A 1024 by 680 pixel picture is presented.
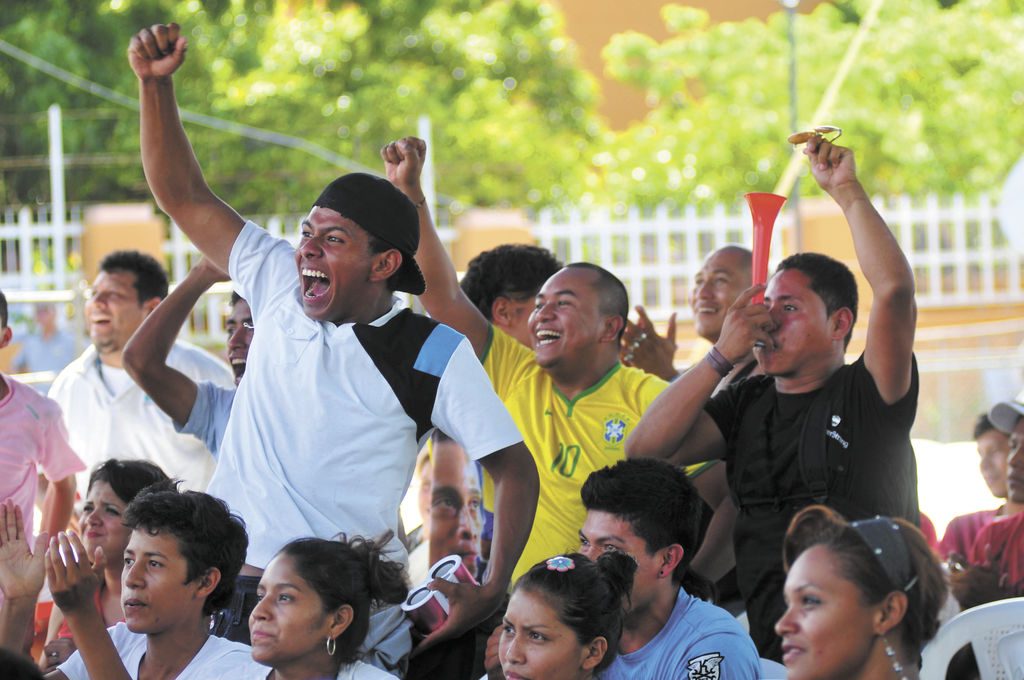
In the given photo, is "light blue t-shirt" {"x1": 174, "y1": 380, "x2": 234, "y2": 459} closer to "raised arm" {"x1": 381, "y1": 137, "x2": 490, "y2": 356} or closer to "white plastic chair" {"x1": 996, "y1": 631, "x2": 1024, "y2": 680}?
"raised arm" {"x1": 381, "y1": 137, "x2": 490, "y2": 356}

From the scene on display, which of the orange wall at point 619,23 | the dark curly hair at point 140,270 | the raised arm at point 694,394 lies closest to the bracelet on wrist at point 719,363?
the raised arm at point 694,394

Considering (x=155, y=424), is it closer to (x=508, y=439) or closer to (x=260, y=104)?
(x=508, y=439)

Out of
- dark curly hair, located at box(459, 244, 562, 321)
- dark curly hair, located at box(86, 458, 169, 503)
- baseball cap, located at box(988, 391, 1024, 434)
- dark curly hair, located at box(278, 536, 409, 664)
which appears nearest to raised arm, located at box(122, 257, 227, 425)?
dark curly hair, located at box(86, 458, 169, 503)

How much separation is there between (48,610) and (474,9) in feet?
45.2

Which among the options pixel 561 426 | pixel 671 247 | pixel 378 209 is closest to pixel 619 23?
pixel 671 247

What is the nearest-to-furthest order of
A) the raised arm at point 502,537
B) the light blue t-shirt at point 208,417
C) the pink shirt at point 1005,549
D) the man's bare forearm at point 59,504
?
the raised arm at point 502,537, the light blue t-shirt at point 208,417, the pink shirt at point 1005,549, the man's bare forearm at point 59,504

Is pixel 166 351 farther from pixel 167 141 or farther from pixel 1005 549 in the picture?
pixel 1005 549

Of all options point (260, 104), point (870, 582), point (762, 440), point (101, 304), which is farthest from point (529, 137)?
point (870, 582)

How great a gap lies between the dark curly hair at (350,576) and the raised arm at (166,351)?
1139 millimetres

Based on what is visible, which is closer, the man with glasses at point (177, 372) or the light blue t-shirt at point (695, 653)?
the light blue t-shirt at point (695, 653)

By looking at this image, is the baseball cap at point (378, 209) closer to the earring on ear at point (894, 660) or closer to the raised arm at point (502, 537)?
the raised arm at point (502, 537)

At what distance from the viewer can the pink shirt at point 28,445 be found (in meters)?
4.16

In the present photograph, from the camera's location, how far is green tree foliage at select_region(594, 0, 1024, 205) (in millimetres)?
16406

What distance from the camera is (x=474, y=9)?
17.5m
